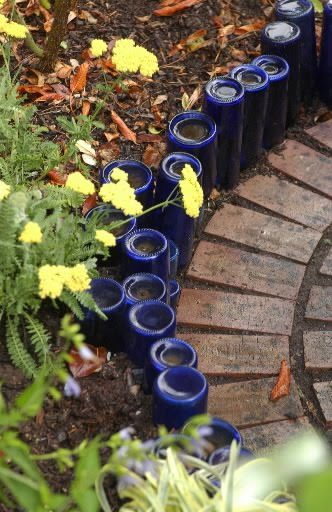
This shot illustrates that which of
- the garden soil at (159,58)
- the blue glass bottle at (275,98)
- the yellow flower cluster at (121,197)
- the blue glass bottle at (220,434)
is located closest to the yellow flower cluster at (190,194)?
the yellow flower cluster at (121,197)

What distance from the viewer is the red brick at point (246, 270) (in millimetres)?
2396

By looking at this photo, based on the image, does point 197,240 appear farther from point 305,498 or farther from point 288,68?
point 305,498

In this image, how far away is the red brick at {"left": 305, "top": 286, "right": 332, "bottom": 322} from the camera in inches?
91.4

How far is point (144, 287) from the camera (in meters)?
1.98

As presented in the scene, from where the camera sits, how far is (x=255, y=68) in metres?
2.59

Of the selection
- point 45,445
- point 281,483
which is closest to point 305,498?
point 281,483

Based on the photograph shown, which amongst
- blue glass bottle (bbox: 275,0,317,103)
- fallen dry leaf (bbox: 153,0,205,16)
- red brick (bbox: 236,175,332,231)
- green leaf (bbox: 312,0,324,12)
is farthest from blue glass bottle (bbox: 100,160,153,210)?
green leaf (bbox: 312,0,324,12)

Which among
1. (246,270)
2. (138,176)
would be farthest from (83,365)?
(246,270)

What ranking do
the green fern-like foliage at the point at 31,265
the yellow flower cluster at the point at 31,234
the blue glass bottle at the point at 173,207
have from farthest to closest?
the blue glass bottle at the point at 173,207
the green fern-like foliage at the point at 31,265
the yellow flower cluster at the point at 31,234

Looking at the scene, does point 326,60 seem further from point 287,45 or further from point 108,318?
point 108,318

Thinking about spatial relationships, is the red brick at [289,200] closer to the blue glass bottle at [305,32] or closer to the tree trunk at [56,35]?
the blue glass bottle at [305,32]

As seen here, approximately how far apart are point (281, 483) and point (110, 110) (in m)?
1.54

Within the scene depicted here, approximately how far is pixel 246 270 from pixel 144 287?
0.55 metres

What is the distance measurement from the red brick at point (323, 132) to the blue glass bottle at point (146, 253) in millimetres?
993
